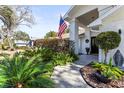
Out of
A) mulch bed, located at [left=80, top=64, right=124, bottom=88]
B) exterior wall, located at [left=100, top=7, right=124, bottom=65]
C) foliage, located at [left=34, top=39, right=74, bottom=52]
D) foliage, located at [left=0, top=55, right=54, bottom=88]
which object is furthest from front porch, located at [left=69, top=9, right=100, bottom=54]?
foliage, located at [left=0, top=55, right=54, bottom=88]

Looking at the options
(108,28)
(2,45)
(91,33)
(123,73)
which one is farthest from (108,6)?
(2,45)

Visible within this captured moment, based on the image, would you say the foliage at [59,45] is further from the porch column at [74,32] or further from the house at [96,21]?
the house at [96,21]

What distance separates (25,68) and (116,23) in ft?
19.4

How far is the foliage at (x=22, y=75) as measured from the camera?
835cm

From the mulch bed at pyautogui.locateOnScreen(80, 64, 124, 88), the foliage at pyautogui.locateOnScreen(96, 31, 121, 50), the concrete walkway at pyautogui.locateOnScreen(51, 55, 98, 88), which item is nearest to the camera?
the mulch bed at pyautogui.locateOnScreen(80, 64, 124, 88)

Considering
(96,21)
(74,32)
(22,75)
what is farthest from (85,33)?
(22,75)

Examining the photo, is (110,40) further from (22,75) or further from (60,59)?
(22,75)

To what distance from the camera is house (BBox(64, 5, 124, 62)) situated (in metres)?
11.9

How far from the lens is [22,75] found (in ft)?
28.1

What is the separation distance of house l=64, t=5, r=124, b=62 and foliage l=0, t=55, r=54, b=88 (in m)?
5.03

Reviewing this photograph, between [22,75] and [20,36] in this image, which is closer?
A: [22,75]

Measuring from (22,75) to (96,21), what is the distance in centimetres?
604

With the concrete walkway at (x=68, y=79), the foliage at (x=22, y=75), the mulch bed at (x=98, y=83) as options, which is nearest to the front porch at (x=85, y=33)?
the concrete walkway at (x=68, y=79)

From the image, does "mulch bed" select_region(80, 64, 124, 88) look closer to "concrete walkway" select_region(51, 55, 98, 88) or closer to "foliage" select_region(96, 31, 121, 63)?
"concrete walkway" select_region(51, 55, 98, 88)
